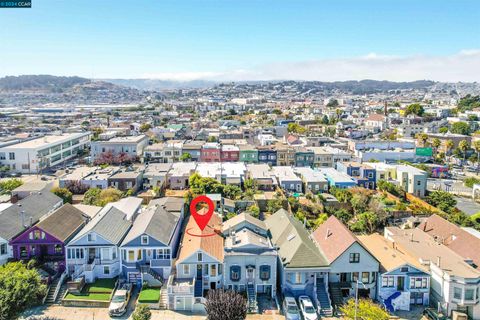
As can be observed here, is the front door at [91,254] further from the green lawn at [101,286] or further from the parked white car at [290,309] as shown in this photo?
the parked white car at [290,309]

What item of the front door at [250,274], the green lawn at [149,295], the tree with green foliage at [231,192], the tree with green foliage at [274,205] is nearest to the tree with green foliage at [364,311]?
the front door at [250,274]

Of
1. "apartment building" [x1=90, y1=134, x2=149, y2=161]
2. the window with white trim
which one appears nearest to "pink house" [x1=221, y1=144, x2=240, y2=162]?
"apartment building" [x1=90, y1=134, x2=149, y2=161]

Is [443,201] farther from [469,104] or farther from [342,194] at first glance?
[469,104]

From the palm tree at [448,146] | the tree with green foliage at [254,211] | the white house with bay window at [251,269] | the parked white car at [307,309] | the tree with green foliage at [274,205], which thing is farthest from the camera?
the palm tree at [448,146]

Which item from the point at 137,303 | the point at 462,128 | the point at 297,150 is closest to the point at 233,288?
the point at 137,303

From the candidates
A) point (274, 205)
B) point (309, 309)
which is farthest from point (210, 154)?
point (309, 309)

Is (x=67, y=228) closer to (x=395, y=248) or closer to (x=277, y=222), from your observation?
(x=277, y=222)
